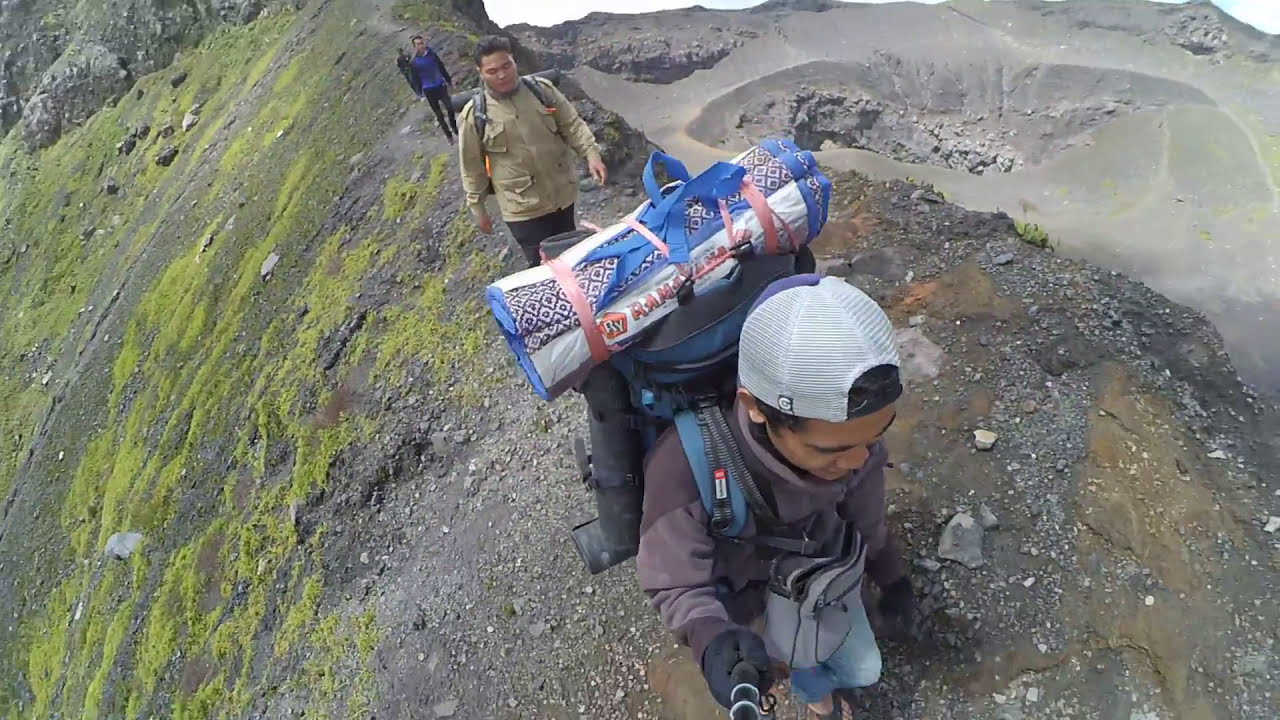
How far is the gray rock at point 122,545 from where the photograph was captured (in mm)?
10242

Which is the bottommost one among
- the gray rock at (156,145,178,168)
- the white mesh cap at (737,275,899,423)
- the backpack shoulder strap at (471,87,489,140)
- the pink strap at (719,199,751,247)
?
the gray rock at (156,145,178,168)

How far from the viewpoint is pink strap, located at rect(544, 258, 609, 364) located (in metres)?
2.67

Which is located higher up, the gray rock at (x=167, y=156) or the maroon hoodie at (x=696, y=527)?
the maroon hoodie at (x=696, y=527)

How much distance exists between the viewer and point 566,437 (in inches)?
241

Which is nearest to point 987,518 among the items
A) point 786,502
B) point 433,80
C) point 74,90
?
point 786,502

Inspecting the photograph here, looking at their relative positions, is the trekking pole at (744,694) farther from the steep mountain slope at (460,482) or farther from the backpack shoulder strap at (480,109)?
the backpack shoulder strap at (480,109)

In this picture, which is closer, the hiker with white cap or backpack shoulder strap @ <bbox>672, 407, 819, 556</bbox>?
the hiker with white cap

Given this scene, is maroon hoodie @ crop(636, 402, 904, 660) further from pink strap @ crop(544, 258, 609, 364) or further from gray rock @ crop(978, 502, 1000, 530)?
gray rock @ crop(978, 502, 1000, 530)

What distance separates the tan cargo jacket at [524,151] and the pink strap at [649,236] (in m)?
2.97

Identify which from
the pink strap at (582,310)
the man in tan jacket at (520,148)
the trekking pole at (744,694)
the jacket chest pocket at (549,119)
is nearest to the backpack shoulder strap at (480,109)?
the man in tan jacket at (520,148)

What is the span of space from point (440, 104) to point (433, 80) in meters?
0.54

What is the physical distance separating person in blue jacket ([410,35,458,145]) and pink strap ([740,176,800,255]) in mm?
8379

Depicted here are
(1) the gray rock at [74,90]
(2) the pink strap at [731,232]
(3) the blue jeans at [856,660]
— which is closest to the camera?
(2) the pink strap at [731,232]

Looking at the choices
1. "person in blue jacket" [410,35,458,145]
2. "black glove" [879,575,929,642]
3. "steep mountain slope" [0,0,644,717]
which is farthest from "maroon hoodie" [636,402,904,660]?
"person in blue jacket" [410,35,458,145]
